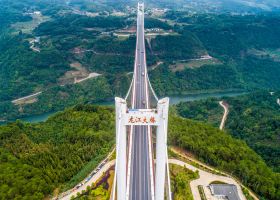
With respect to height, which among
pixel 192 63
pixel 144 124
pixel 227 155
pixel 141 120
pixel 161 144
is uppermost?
pixel 141 120

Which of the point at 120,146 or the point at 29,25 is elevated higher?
the point at 29,25

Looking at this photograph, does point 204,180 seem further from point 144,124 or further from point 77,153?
point 77,153

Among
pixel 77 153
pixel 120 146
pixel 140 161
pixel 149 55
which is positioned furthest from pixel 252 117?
pixel 120 146

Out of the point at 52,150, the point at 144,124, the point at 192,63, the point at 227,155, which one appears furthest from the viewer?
the point at 192,63

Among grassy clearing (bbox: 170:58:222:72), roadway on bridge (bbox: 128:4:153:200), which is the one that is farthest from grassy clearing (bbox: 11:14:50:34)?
roadway on bridge (bbox: 128:4:153:200)

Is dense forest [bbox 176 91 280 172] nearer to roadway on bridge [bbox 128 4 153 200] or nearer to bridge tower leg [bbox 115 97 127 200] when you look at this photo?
roadway on bridge [bbox 128 4 153 200]

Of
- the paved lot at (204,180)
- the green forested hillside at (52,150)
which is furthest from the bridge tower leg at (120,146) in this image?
the paved lot at (204,180)
